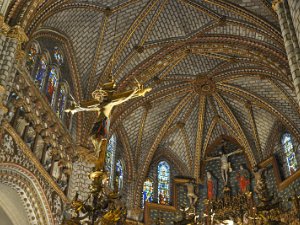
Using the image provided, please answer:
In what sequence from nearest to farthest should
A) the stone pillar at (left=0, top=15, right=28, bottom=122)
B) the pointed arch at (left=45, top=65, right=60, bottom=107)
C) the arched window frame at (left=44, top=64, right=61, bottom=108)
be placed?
the stone pillar at (left=0, top=15, right=28, bottom=122)
the arched window frame at (left=44, top=64, right=61, bottom=108)
the pointed arch at (left=45, top=65, right=60, bottom=107)

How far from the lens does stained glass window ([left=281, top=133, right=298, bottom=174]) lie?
17.4 metres

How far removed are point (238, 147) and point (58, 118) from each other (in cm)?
985

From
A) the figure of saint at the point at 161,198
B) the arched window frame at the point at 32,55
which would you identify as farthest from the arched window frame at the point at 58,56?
the figure of saint at the point at 161,198

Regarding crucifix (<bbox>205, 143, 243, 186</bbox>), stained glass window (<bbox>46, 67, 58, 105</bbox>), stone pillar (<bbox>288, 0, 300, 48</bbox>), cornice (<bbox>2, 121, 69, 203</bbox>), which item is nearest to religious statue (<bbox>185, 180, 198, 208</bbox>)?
crucifix (<bbox>205, 143, 243, 186</bbox>)

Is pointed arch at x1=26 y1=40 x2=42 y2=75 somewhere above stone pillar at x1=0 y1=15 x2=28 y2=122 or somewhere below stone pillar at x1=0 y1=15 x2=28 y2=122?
above

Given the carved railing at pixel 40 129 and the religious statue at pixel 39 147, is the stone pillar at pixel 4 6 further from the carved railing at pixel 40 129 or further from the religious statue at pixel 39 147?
the religious statue at pixel 39 147

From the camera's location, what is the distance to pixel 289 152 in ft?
58.9

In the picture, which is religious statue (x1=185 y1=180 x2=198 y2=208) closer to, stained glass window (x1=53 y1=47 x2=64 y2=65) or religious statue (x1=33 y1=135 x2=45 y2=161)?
stained glass window (x1=53 y1=47 x2=64 y2=65)

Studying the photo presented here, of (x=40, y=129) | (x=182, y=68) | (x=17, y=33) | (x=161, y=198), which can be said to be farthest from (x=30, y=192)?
(x=182, y=68)

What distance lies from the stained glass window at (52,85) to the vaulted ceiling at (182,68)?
1.19 metres

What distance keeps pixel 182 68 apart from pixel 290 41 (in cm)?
1060

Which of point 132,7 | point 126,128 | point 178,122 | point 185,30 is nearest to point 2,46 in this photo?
point 132,7

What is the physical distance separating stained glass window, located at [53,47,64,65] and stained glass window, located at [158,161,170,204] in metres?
7.72

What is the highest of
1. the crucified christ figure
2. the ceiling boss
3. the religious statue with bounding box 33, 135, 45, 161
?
the crucified christ figure
